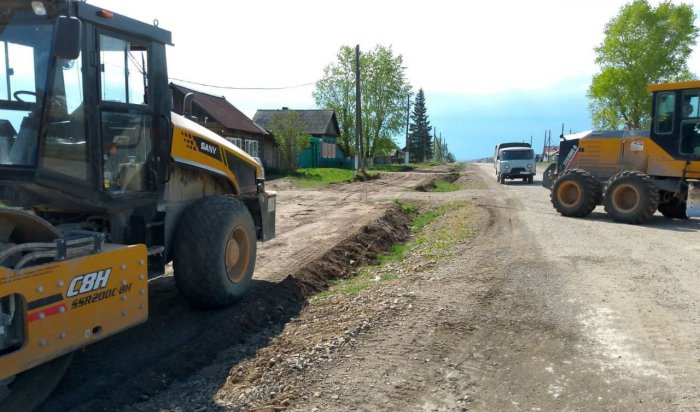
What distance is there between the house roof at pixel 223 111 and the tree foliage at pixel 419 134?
54.9 m

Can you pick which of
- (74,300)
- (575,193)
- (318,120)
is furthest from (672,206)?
(318,120)

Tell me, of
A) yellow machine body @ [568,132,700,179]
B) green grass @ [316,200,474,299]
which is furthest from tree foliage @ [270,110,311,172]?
yellow machine body @ [568,132,700,179]

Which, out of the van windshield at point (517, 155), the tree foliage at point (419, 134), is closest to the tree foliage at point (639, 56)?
the van windshield at point (517, 155)

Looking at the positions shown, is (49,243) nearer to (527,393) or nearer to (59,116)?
(59,116)

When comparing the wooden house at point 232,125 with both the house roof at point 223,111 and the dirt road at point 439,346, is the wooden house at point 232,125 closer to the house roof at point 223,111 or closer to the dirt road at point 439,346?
the house roof at point 223,111

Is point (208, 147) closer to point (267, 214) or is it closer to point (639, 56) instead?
point (267, 214)

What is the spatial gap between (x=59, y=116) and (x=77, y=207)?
799 millimetres

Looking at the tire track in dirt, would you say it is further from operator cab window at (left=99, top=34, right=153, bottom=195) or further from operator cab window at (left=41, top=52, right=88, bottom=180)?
operator cab window at (left=41, top=52, right=88, bottom=180)

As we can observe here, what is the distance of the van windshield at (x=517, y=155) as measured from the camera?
31.0 metres

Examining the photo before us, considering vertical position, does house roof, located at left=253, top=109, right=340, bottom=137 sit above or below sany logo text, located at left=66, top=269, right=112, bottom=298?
above

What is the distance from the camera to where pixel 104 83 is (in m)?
4.76

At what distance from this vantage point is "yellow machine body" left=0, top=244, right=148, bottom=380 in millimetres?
3469

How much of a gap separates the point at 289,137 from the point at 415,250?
26.0 metres

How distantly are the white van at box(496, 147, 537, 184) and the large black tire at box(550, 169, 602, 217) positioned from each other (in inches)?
636
